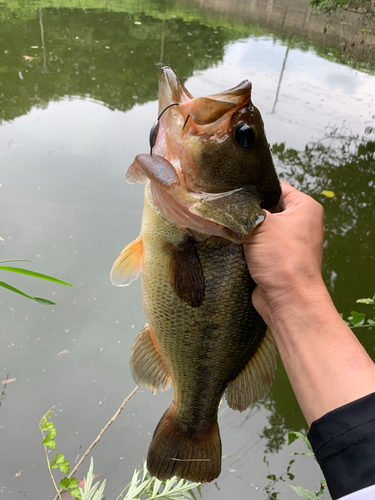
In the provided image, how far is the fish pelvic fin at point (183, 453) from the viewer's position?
55.4 inches

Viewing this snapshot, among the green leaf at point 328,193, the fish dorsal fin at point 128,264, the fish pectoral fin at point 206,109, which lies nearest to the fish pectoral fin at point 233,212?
the fish pectoral fin at point 206,109

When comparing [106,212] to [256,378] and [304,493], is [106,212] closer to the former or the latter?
[256,378]

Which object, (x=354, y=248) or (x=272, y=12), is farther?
(x=272, y=12)

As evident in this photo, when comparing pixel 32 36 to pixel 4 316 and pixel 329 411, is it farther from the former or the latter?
pixel 329 411

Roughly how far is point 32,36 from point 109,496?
26.8 feet

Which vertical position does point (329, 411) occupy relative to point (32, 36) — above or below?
above

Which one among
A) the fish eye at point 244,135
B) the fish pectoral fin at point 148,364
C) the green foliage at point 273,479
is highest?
the fish eye at point 244,135

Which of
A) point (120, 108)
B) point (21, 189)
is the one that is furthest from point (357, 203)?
point (21, 189)

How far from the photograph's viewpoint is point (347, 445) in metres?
0.89

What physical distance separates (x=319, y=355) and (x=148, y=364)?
73 centimetres

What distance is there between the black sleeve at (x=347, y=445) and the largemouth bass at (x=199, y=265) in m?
0.47

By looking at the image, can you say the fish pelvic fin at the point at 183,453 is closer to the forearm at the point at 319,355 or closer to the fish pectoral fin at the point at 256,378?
the fish pectoral fin at the point at 256,378

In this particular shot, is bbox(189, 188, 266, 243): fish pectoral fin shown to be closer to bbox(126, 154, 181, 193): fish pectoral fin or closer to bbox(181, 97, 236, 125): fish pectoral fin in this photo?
bbox(126, 154, 181, 193): fish pectoral fin

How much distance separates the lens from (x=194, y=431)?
1492 mm
